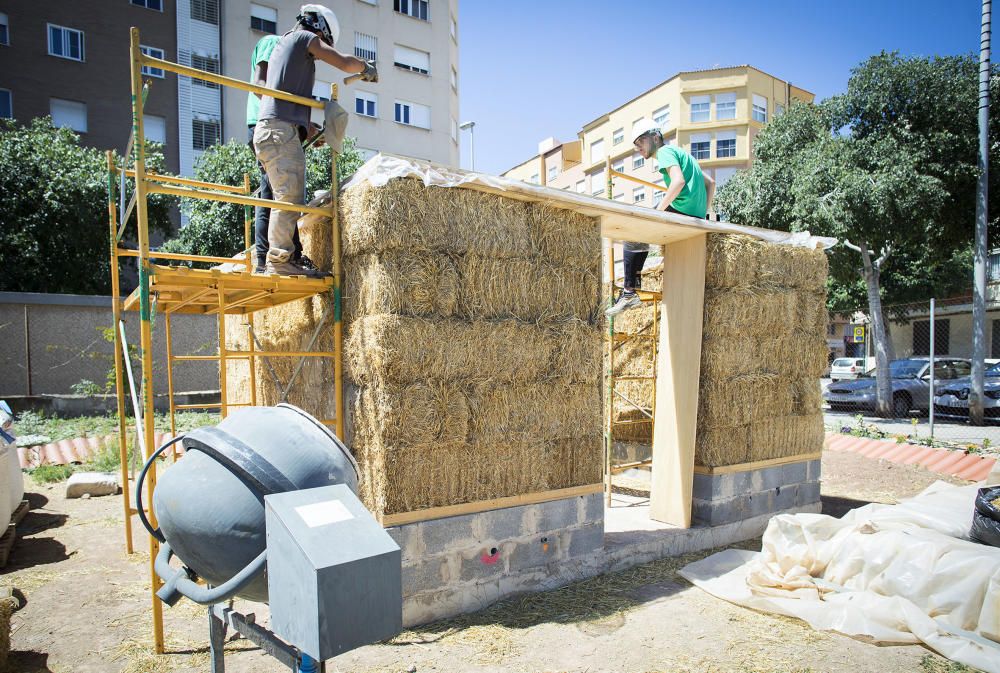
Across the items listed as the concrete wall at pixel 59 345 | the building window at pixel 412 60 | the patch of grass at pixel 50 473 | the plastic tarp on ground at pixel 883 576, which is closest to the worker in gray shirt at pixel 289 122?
the plastic tarp on ground at pixel 883 576

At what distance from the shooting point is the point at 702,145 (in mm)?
37906

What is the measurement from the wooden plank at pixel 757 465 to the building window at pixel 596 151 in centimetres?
3893

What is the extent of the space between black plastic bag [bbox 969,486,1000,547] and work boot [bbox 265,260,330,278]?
5.44m

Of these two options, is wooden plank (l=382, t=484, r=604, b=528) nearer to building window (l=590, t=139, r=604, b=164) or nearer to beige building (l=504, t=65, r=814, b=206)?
beige building (l=504, t=65, r=814, b=206)

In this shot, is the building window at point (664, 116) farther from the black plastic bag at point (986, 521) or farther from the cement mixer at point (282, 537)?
the cement mixer at point (282, 537)

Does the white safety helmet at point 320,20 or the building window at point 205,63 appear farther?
the building window at point 205,63

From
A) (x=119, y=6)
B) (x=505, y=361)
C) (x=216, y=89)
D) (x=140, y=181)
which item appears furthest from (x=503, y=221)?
(x=119, y=6)

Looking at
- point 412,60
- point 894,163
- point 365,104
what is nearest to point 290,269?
point 894,163

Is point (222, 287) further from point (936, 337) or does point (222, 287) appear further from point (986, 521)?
point (936, 337)

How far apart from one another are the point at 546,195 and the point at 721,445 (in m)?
3.14

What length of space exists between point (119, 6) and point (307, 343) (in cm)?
2501

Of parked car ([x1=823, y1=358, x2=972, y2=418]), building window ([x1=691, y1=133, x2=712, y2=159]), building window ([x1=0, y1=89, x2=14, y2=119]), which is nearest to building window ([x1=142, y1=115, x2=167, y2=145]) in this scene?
building window ([x1=0, y1=89, x2=14, y2=119])

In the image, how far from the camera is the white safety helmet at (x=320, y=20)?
4.61 meters

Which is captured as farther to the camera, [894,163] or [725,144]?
[725,144]
